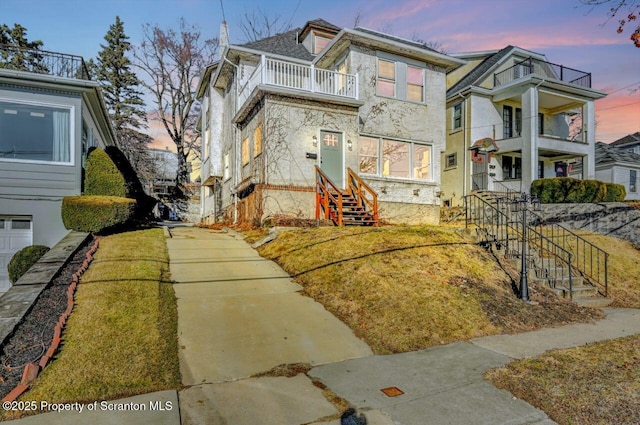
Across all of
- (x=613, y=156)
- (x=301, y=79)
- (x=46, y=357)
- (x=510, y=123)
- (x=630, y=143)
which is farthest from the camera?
(x=630, y=143)

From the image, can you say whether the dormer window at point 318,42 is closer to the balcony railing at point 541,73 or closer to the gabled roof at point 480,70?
the gabled roof at point 480,70

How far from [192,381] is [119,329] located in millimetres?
1564

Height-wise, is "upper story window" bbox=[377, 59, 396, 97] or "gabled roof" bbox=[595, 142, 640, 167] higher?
"upper story window" bbox=[377, 59, 396, 97]

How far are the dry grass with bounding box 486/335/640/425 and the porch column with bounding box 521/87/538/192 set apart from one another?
1549cm

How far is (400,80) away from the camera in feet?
51.9

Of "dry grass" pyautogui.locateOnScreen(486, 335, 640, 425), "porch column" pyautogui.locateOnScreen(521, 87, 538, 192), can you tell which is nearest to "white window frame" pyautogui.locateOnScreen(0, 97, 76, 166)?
"dry grass" pyautogui.locateOnScreen(486, 335, 640, 425)

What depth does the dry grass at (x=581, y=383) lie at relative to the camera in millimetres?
3340

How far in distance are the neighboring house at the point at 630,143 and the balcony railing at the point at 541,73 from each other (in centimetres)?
1633

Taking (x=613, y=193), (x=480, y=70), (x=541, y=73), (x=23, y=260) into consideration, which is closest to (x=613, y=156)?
(x=541, y=73)

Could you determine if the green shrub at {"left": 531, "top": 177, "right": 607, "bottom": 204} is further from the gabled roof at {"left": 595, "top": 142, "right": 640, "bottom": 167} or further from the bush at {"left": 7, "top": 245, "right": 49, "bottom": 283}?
the bush at {"left": 7, "top": 245, "right": 49, "bottom": 283}

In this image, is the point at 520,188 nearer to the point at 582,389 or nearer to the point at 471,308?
the point at 471,308

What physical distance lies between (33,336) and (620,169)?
31.9 m

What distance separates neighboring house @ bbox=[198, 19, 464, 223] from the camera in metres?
13.3

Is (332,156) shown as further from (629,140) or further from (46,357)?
(629,140)
